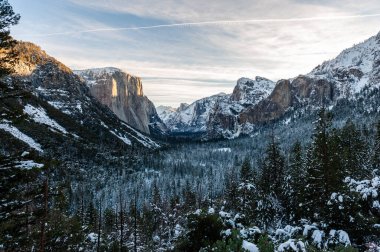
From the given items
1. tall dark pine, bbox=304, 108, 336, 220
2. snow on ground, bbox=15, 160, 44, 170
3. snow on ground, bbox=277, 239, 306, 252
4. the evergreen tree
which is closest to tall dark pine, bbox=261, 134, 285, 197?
the evergreen tree

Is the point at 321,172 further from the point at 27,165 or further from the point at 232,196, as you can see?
the point at 232,196

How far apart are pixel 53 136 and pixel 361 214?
18897 centimetres

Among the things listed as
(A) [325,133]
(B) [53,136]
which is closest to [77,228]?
(A) [325,133]

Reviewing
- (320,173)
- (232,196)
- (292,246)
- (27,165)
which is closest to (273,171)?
(320,173)

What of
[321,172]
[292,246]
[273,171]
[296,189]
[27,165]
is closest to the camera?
[292,246]

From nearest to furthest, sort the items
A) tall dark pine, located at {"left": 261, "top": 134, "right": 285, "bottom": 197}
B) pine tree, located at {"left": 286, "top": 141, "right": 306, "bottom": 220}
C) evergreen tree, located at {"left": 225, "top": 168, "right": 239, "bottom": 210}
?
pine tree, located at {"left": 286, "top": 141, "right": 306, "bottom": 220}
tall dark pine, located at {"left": 261, "top": 134, "right": 285, "bottom": 197}
evergreen tree, located at {"left": 225, "top": 168, "right": 239, "bottom": 210}

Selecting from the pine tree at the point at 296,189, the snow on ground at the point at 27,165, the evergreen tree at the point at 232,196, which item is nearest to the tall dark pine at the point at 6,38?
the snow on ground at the point at 27,165

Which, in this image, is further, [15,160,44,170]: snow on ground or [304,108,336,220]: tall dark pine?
[304,108,336,220]: tall dark pine

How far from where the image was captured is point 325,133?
2639 centimetres

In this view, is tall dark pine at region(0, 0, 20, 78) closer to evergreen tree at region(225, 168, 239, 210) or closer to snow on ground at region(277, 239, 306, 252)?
snow on ground at region(277, 239, 306, 252)

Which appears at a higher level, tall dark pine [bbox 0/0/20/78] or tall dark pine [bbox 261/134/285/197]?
tall dark pine [bbox 0/0/20/78]

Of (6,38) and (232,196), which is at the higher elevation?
(6,38)

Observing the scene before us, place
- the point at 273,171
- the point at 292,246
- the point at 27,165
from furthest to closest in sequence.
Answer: the point at 273,171
the point at 27,165
the point at 292,246

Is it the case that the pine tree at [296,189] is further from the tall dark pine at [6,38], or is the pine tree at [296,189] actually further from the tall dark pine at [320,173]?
the tall dark pine at [6,38]
